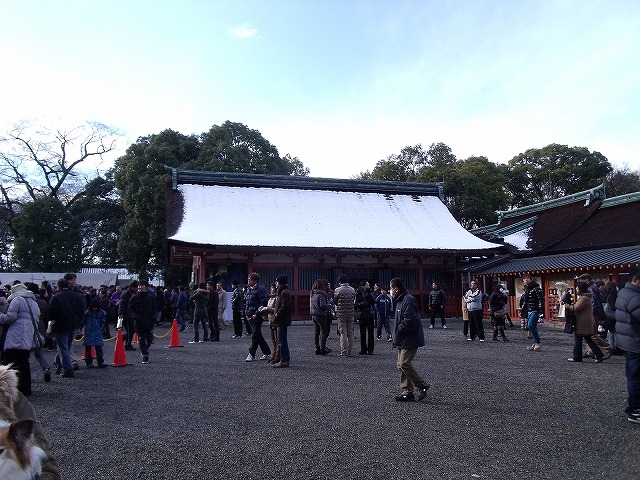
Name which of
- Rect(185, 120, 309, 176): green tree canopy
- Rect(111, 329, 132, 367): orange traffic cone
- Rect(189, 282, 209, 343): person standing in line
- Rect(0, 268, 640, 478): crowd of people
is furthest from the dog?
Rect(185, 120, 309, 176): green tree canopy

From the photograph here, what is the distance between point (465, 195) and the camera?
113 feet

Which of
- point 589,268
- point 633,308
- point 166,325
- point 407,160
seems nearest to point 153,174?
point 166,325

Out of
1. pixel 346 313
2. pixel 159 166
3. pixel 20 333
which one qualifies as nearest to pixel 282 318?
pixel 346 313

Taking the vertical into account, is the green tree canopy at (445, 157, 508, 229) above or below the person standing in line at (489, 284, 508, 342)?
above

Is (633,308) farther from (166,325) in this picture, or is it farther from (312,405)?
(166,325)

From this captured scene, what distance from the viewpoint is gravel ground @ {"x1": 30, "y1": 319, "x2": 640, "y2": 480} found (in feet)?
13.8

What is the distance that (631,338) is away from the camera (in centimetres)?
551

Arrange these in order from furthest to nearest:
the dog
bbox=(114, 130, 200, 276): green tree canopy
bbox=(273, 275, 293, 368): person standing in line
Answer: bbox=(114, 130, 200, 276): green tree canopy → bbox=(273, 275, 293, 368): person standing in line → the dog

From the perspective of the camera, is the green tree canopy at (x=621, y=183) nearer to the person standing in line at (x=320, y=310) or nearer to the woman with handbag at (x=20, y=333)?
the person standing in line at (x=320, y=310)

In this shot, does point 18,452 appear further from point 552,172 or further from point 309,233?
point 552,172

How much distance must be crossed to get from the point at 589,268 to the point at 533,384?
10768 millimetres

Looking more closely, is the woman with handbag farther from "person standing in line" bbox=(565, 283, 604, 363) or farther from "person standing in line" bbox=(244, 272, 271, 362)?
"person standing in line" bbox=(565, 283, 604, 363)

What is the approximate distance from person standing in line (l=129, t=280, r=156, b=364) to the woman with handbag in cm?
269

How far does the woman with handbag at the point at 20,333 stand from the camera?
6758mm
